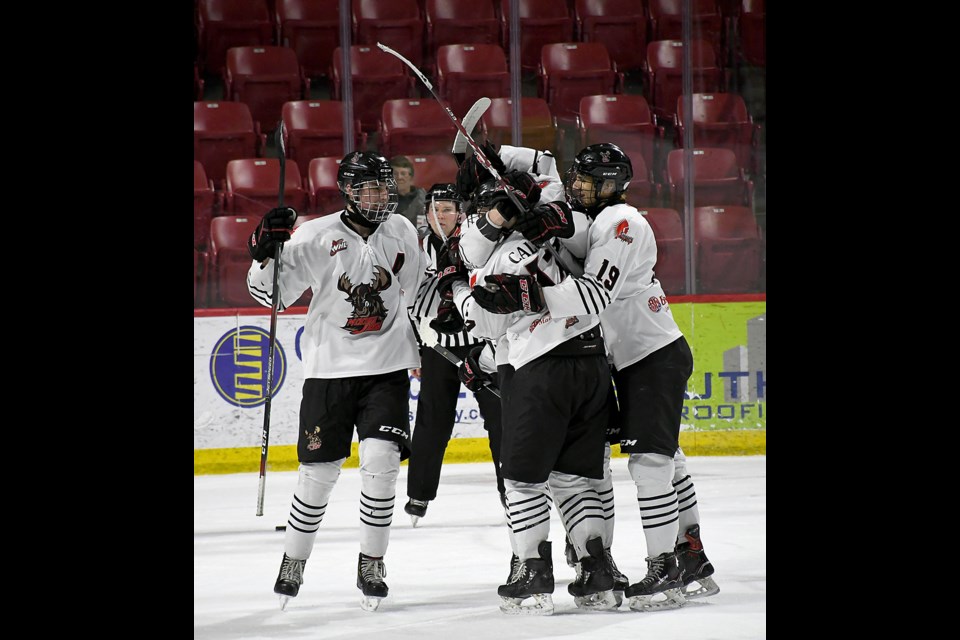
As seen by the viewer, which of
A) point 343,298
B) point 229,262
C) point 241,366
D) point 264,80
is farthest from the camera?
point 264,80

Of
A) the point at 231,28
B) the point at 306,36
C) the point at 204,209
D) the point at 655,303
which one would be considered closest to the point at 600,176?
the point at 655,303

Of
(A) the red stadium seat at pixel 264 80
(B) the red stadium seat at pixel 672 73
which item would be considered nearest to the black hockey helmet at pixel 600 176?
(B) the red stadium seat at pixel 672 73

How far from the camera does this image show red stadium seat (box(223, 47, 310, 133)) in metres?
6.97

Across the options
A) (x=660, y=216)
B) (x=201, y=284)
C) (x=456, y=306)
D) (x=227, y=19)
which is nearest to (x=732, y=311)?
(x=660, y=216)

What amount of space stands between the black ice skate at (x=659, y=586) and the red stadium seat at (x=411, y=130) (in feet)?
13.1

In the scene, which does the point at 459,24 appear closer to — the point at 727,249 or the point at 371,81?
the point at 371,81

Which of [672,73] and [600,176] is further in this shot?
[672,73]

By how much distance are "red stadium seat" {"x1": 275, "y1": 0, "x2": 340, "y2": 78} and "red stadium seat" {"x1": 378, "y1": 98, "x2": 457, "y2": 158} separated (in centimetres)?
73

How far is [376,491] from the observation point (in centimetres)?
311

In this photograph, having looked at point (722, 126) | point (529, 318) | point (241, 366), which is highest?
point (722, 126)

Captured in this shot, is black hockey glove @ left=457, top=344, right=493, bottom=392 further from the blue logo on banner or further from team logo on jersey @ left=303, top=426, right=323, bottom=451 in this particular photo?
the blue logo on banner

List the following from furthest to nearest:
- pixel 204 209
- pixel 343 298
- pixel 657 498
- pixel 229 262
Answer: pixel 204 209 → pixel 229 262 → pixel 343 298 → pixel 657 498

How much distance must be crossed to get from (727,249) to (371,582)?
3.86 meters

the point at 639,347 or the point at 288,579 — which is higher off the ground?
the point at 639,347
